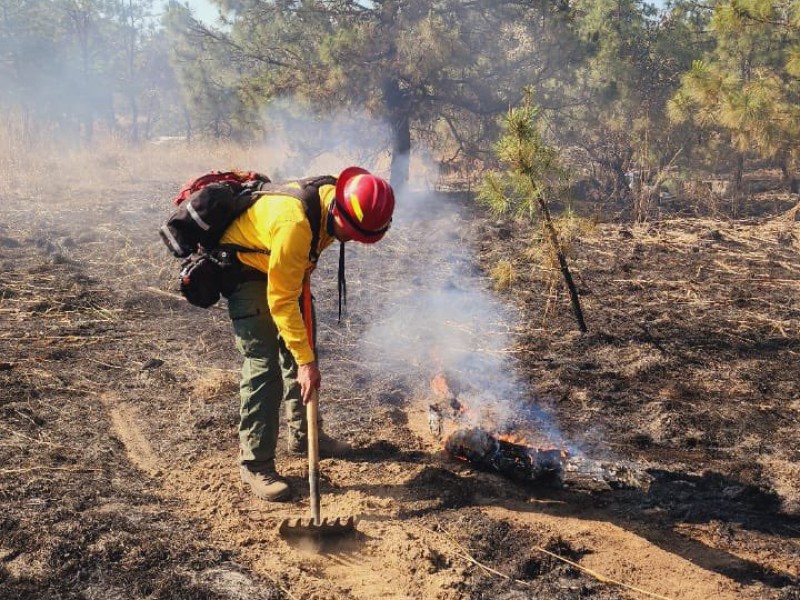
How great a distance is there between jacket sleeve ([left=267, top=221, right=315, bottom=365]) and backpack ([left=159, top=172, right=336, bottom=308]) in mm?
148

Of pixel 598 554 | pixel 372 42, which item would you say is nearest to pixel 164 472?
pixel 598 554

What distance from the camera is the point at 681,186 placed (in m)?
14.4

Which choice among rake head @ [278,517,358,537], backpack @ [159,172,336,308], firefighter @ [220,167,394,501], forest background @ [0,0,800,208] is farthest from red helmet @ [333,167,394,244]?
→ forest background @ [0,0,800,208]

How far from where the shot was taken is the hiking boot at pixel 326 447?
400 cm

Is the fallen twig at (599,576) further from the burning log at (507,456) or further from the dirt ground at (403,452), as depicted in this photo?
the burning log at (507,456)

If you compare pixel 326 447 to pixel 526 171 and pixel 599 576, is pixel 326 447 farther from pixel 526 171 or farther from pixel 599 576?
pixel 526 171

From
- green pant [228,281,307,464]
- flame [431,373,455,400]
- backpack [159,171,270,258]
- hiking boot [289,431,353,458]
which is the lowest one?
hiking boot [289,431,353,458]

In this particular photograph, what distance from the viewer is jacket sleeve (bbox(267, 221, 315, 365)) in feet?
10.1

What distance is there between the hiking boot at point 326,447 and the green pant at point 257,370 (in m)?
0.40

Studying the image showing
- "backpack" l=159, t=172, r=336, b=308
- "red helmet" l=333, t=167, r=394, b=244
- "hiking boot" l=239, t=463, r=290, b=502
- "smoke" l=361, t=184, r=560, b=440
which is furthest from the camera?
"smoke" l=361, t=184, r=560, b=440

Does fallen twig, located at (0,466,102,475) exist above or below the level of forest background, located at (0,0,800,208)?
below

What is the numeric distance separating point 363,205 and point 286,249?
0.42 meters

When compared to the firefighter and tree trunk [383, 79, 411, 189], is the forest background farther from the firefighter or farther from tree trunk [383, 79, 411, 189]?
the firefighter

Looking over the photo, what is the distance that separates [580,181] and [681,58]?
11.1 feet
